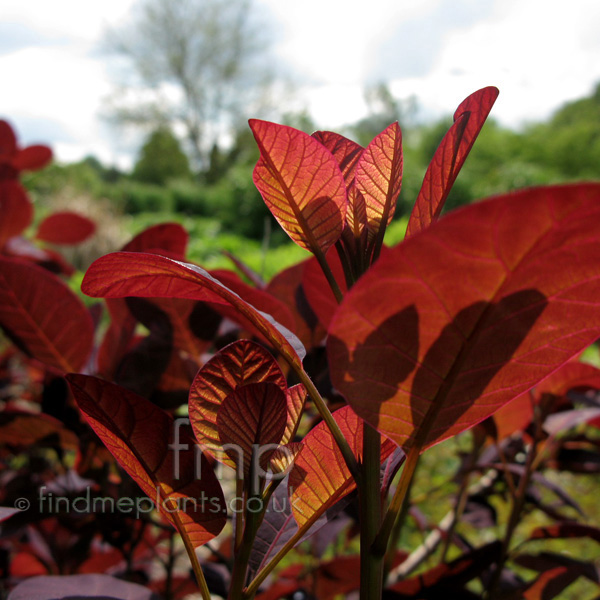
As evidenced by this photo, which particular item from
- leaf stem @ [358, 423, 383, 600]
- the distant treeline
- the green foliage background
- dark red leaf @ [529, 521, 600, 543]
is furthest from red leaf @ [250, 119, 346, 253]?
the distant treeline

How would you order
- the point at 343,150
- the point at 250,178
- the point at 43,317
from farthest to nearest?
the point at 250,178 → the point at 43,317 → the point at 343,150

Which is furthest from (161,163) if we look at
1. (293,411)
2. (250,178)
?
(293,411)

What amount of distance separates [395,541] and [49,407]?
423 millimetres

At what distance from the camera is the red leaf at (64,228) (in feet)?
2.87

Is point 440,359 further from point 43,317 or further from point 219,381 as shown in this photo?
point 43,317

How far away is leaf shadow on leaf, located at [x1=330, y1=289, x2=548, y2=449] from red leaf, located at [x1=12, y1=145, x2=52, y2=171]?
0.97 meters

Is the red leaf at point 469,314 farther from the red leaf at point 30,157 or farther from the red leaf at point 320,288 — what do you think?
the red leaf at point 30,157

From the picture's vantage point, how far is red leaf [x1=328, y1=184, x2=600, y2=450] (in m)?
0.17

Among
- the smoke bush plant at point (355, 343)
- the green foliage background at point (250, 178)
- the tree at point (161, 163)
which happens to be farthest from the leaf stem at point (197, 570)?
the tree at point (161, 163)

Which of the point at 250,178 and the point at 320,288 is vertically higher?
the point at 250,178

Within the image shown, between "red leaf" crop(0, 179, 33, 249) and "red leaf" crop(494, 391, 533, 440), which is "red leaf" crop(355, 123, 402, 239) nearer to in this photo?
"red leaf" crop(494, 391, 533, 440)

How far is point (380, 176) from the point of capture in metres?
0.28

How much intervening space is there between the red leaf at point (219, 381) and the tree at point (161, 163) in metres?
24.5

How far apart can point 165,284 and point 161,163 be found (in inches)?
997
